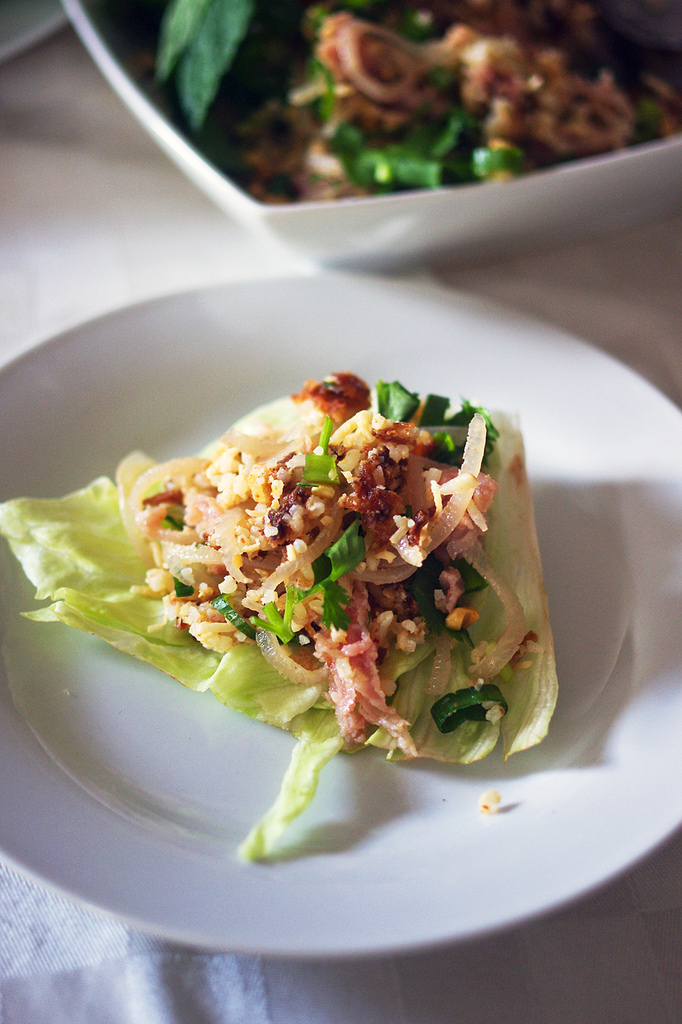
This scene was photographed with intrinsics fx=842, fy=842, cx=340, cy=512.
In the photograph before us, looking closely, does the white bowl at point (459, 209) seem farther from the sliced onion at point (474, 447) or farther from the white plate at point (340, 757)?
the sliced onion at point (474, 447)

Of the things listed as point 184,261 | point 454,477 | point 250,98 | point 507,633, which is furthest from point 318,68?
point 507,633

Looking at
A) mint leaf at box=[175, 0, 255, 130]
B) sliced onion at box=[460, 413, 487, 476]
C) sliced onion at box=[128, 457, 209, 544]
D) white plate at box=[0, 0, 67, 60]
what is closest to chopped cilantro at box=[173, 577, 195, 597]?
sliced onion at box=[128, 457, 209, 544]

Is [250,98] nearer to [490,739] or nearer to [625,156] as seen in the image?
[625,156]

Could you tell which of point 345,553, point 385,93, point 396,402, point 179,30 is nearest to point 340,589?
point 345,553

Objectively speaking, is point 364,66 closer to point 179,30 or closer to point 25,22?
point 179,30

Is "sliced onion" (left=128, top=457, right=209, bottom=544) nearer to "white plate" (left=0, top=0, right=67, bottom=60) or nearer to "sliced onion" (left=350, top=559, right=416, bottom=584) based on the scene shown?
"sliced onion" (left=350, top=559, right=416, bottom=584)

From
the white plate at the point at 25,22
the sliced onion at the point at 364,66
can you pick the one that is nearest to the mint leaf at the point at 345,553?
the sliced onion at the point at 364,66
